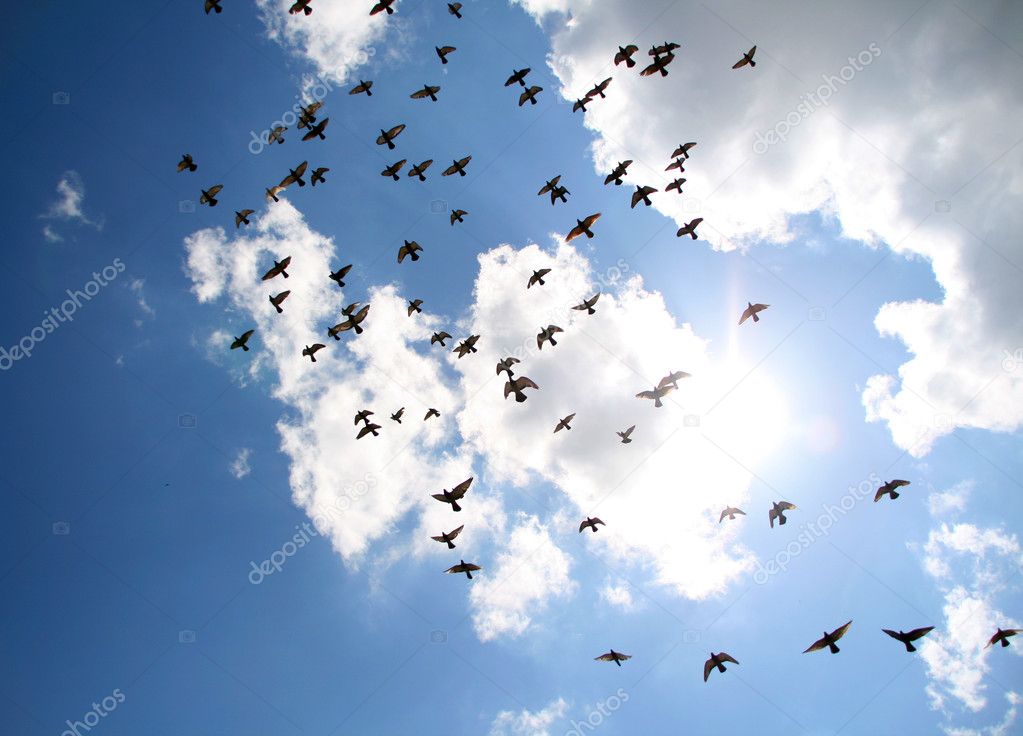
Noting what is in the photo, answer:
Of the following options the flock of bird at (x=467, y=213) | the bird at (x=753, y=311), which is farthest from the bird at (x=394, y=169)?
the bird at (x=753, y=311)

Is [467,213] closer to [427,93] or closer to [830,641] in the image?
[427,93]

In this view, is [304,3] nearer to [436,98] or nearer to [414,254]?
[436,98]

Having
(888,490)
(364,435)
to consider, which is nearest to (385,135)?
(364,435)

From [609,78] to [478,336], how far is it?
17367 mm

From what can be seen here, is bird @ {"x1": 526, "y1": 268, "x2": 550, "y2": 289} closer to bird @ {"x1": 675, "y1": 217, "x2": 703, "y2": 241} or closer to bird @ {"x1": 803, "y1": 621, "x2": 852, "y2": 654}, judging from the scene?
bird @ {"x1": 675, "y1": 217, "x2": 703, "y2": 241}

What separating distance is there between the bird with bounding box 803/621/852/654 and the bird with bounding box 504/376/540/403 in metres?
19.6

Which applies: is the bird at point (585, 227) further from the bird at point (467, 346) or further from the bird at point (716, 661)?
the bird at point (716, 661)

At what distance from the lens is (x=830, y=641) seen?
26.3 metres

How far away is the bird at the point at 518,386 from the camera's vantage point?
26.8 m

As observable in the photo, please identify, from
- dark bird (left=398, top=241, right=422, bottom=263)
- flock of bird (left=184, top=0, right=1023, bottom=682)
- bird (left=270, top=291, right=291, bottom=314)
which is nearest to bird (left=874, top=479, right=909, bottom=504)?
flock of bird (left=184, top=0, right=1023, bottom=682)

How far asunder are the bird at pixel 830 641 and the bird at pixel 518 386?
1960cm

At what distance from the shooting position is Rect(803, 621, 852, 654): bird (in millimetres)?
25969

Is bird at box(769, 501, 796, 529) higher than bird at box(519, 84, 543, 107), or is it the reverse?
bird at box(519, 84, 543, 107)

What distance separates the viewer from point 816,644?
26.0 m
